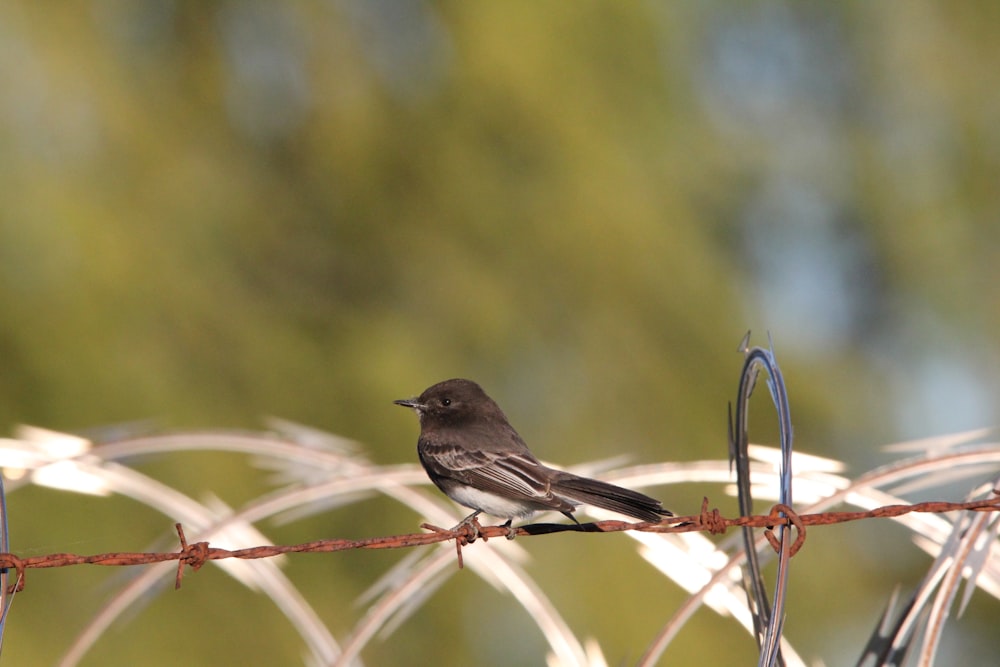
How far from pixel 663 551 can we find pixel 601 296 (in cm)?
924

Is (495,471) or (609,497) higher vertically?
(495,471)

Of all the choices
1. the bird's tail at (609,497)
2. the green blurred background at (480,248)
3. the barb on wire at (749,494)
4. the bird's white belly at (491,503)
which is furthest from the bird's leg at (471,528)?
the green blurred background at (480,248)

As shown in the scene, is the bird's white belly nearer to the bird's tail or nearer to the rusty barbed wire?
the bird's tail

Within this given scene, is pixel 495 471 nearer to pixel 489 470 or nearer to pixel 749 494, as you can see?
pixel 489 470

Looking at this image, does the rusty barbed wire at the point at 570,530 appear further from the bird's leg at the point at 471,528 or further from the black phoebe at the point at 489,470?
the bird's leg at the point at 471,528

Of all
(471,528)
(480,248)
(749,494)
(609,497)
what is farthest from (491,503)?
(480,248)

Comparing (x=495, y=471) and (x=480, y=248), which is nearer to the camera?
(x=495, y=471)

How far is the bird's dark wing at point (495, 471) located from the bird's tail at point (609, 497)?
0.06 m

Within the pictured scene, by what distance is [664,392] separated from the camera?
13430 millimetres

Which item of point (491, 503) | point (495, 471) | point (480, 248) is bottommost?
point (491, 503)

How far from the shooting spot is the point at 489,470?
4992 millimetres

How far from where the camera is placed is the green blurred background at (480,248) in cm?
1176

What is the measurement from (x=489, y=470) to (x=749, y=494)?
4.46 ft

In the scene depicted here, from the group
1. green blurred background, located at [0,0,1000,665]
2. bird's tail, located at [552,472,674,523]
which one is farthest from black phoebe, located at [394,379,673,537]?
green blurred background, located at [0,0,1000,665]
